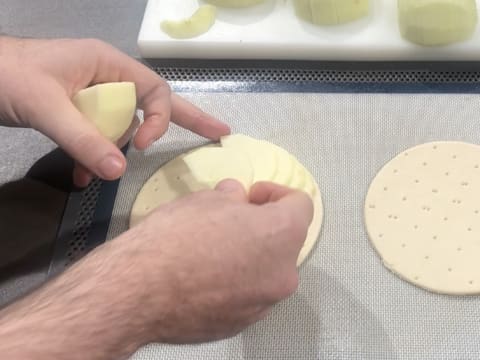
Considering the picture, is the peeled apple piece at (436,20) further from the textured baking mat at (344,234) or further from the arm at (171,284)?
the arm at (171,284)

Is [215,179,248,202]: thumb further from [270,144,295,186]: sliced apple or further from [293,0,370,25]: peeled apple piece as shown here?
[293,0,370,25]: peeled apple piece

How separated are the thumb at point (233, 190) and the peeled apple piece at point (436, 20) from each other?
470 mm

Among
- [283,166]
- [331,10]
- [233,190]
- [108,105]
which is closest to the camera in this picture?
[233,190]

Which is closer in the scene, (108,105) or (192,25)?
(108,105)

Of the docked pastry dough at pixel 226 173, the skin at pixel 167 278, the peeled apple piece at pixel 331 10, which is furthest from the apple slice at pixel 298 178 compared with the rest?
the peeled apple piece at pixel 331 10

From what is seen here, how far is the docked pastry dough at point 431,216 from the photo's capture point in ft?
2.51

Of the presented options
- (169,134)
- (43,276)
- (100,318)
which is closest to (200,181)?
(169,134)

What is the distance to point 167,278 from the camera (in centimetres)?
53

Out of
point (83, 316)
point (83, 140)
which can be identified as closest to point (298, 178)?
point (83, 140)

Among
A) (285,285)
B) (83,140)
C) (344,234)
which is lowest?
(344,234)

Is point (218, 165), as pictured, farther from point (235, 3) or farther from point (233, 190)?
point (235, 3)

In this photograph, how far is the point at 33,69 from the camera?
2.42 ft

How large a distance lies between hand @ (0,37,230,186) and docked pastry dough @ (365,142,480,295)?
1.08 feet

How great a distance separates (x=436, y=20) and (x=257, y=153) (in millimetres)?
358
